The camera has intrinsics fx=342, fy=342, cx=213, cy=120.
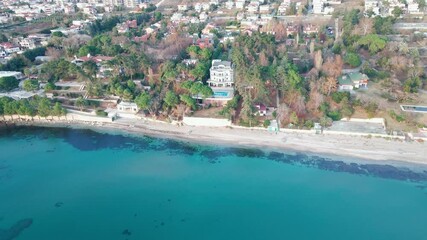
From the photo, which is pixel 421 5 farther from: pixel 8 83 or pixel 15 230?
pixel 15 230

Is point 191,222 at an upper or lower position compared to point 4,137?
lower

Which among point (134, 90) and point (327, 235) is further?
point (134, 90)

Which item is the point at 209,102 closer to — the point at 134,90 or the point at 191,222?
the point at 134,90

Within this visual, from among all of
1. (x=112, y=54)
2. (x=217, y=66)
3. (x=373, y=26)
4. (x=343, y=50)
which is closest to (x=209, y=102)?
(x=217, y=66)

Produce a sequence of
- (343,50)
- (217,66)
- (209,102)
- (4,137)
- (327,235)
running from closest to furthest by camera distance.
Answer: (327,235) → (4,137) → (209,102) → (217,66) → (343,50)

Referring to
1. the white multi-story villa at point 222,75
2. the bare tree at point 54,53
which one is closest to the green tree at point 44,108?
the bare tree at point 54,53

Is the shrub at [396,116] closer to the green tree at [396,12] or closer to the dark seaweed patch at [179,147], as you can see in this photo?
the dark seaweed patch at [179,147]

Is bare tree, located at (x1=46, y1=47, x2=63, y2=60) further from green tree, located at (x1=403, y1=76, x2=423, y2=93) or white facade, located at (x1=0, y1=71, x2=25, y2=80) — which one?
green tree, located at (x1=403, y1=76, x2=423, y2=93)

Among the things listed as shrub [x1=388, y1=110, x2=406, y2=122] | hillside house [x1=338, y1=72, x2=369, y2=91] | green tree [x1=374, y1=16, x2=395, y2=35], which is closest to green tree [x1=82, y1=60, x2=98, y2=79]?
hillside house [x1=338, y1=72, x2=369, y2=91]
